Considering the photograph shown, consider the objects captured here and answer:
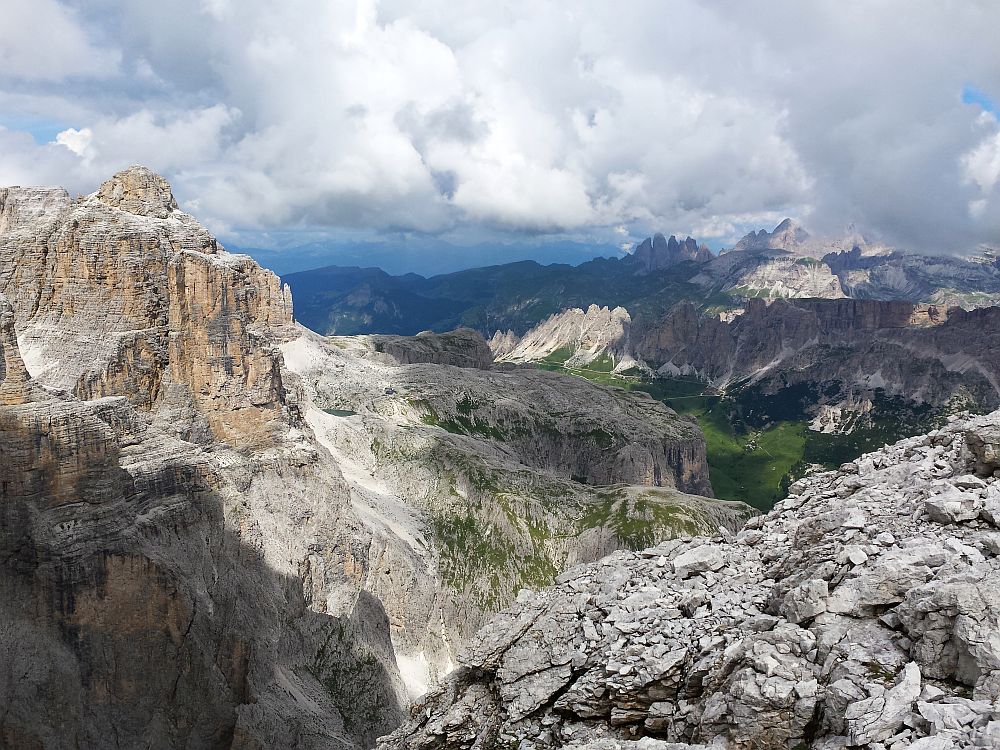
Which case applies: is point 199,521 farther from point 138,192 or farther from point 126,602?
point 138,192

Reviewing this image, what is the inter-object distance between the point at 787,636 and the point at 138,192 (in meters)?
86.3

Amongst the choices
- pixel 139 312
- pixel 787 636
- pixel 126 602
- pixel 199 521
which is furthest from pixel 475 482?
pixel 787 636

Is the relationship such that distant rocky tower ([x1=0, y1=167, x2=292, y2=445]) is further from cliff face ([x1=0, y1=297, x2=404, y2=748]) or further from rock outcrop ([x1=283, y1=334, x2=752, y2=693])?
rock outcrop ([x1=283, y1=334, x2=752, y2=693])

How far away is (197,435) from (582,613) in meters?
57.6

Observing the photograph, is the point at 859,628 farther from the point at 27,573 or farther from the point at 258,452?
the point at 258,452

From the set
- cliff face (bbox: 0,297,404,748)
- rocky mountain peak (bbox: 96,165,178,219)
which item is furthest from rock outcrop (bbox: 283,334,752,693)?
rocky mountain peak (bbox: 96,165,178,219)

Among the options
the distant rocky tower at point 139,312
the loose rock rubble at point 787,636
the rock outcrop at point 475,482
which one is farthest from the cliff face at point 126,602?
the loose rock rubble at point 787,636

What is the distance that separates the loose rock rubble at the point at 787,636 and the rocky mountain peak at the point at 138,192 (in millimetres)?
72403

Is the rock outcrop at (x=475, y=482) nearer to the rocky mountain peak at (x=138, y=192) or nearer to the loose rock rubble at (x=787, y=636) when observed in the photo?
the rocky mountain peak at (x=138, y=192)

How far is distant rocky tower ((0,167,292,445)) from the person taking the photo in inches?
2371

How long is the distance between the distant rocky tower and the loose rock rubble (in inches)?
1990

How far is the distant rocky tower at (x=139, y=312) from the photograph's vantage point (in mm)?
60219

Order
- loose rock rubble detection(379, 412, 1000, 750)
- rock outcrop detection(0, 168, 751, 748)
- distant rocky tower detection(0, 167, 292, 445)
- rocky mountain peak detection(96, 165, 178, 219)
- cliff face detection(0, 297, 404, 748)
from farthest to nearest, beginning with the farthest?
rocky mountain peak detection(96, 165, 178, 219), distant rocky tower detection(0, 167, 292, 445), rock outcrop detection(0, 168, 751, 748), cliff face detection(0, 297, 404, 748), loose rock rubble detection(379, 412, 1000, 750)

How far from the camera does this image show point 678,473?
180 m
